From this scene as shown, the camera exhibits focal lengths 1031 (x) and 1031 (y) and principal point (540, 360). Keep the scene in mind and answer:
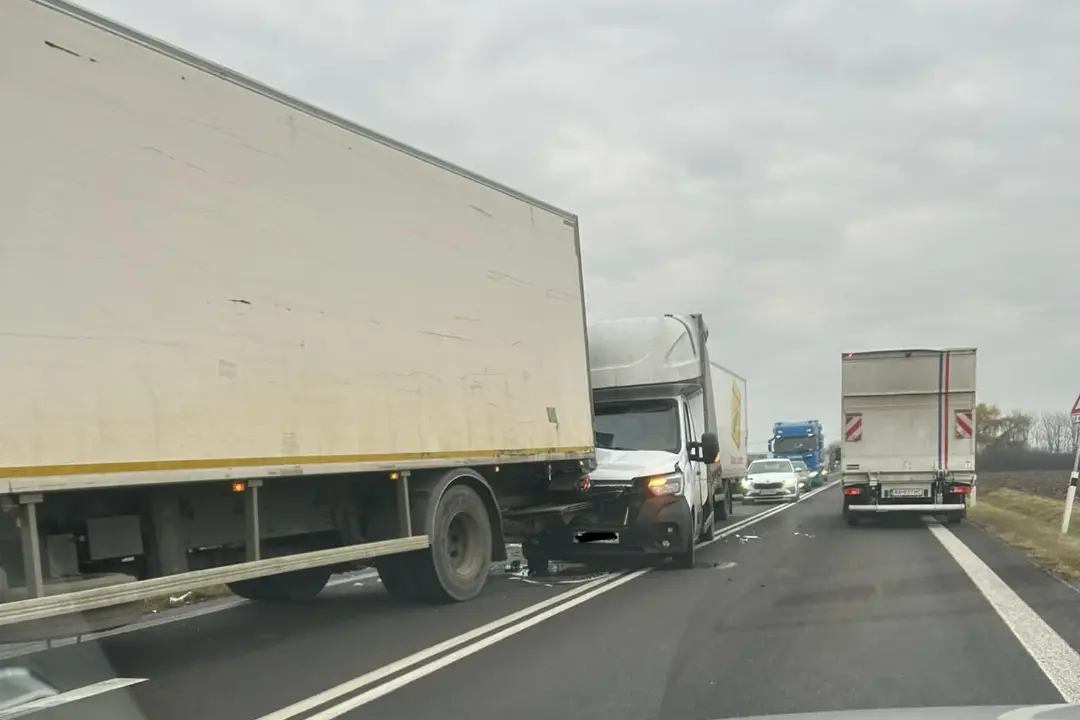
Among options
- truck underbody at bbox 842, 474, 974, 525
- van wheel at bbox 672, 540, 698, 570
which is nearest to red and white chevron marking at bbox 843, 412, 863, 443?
truck underbody at bbox 842, 474, 974, 525

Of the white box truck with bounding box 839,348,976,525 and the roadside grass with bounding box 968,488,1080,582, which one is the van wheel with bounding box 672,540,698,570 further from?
the white box truck with bounding box 839,348,976,525

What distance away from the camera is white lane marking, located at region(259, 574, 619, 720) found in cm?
586

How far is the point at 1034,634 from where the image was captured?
7617mm

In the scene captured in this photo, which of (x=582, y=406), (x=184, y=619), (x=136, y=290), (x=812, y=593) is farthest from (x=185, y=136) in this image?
(x=812, y=593)

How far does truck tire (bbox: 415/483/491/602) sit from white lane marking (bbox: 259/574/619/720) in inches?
28.9

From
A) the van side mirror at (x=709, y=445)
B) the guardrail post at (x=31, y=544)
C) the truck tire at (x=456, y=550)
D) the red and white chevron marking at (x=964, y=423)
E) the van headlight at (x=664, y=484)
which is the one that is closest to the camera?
the guardrail post at (x=31, y=544)

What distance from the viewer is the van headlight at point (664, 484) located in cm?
1219

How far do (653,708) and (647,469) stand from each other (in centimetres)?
683

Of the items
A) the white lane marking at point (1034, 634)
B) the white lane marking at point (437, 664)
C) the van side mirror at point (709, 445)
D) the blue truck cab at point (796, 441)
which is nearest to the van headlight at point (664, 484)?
the van side mirror at point (709, 445)

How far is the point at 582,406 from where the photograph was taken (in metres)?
12.2

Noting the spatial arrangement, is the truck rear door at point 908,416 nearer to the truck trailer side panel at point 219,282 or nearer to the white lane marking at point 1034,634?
the white lane marking at point 1034,634

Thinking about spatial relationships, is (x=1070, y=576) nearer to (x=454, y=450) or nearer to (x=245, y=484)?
(x=454, y=450)

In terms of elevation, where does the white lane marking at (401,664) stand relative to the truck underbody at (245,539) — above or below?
below

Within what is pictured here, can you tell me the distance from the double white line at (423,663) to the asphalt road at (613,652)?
2 cm
